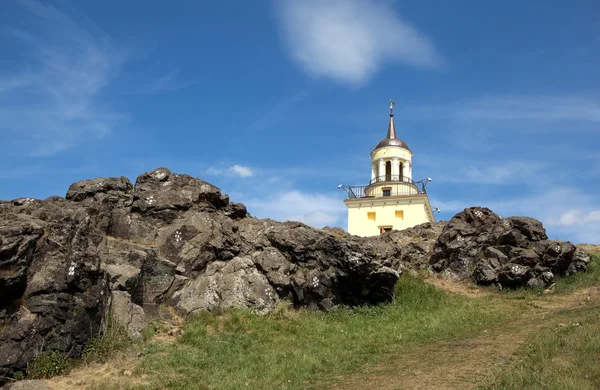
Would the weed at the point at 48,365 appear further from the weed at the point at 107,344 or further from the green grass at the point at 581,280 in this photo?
the green grass at the point at 581,280

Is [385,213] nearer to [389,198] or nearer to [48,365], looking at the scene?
[389,198]

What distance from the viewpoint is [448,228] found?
28.2m

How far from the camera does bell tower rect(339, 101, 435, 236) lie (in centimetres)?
4422

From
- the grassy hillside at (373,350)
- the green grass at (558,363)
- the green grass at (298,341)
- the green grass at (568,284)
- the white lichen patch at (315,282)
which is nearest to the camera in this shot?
the green grass at (558,363)

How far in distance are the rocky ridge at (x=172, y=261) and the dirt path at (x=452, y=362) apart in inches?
202

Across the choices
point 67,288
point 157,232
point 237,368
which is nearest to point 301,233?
point 157,232

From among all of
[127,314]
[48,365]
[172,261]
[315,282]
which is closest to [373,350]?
[315,282]

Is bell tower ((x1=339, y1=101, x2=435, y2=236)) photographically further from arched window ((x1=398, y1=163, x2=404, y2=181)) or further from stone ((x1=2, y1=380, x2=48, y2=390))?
stone ((x1=2, y1=380, x2=48, y2=390))

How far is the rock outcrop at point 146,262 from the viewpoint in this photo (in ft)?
40.9

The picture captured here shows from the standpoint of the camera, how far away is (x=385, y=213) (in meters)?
44.8

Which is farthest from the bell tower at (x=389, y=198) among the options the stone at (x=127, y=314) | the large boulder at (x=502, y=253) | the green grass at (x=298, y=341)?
the stone at (x=127, y=314)

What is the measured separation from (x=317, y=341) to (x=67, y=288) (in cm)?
694

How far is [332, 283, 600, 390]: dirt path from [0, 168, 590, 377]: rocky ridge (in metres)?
5.12

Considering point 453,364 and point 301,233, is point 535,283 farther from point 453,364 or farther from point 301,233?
point 453,364
